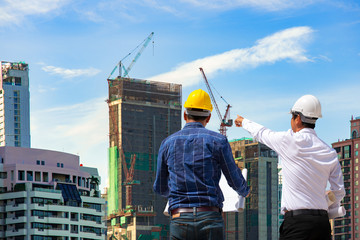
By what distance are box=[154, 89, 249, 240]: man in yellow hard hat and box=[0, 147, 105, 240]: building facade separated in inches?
5816

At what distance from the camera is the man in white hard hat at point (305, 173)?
9453 mm

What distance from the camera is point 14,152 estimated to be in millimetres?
159875

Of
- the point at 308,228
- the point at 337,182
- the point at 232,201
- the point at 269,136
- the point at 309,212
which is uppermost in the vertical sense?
the point at 269,136

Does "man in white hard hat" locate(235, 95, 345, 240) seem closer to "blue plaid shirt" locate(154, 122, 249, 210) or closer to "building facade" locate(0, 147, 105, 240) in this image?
"blue plaid shirt" locate(154, 122, 249, 210)

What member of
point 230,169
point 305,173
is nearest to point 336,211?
point 305,173

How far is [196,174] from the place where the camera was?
30.1 feet

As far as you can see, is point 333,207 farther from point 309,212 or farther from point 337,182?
point 309,212

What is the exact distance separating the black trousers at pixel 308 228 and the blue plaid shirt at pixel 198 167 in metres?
0.68

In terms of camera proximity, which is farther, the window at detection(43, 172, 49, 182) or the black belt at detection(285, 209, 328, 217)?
the window at detection(43, 172, 49, 182)

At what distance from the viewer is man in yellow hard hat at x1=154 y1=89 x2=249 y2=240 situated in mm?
9000

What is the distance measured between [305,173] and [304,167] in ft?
0.24

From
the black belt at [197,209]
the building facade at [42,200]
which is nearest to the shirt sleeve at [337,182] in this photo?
the black belt at [197,209]

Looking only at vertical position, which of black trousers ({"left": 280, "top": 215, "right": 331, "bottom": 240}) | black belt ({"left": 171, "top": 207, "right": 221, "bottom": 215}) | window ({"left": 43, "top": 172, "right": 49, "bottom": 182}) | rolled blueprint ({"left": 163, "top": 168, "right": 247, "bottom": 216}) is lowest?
black trousers ({"left": 280, "top": 215, "right": 331, "bottom": 240})

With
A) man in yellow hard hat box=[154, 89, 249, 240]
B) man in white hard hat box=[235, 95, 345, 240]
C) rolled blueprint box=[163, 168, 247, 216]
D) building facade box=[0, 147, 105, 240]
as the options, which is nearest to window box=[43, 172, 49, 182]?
building facade box=[0, 147, 105, 240]
